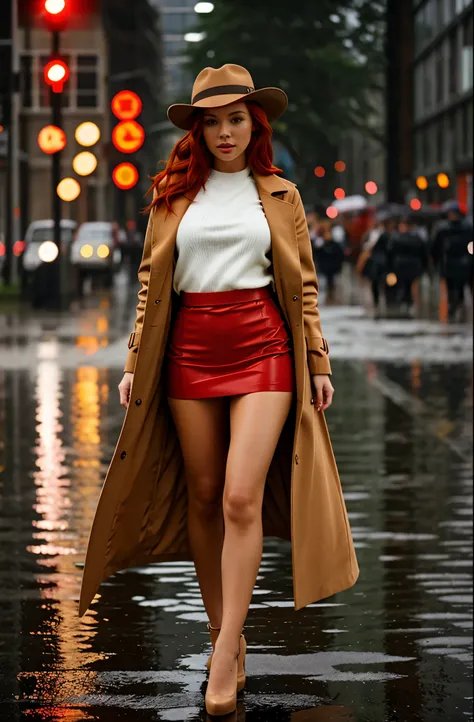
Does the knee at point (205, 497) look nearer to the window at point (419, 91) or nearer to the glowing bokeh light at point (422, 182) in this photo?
the glowing bokeh light at point (422, 182)

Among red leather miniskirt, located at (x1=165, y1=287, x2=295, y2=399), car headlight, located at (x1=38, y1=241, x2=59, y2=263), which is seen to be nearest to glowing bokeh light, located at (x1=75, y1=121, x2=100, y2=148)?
car headlight, located at (x1=38, y1=241, x2=59, y2=263)

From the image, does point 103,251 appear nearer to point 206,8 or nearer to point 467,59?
point 206,8

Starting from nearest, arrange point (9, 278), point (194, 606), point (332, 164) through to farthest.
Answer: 1. point (194, 606)
2. point (9, 278)
3. point (332, 164)

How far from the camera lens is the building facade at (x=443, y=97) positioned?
59562mm

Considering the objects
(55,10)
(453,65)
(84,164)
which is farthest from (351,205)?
(55,10)

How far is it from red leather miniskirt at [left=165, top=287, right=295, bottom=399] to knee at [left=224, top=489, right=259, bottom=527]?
0.95 ft

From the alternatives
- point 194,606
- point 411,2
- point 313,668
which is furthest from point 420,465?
point 411,2

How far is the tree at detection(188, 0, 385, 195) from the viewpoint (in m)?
61.1

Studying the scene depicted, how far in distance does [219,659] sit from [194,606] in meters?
1.75

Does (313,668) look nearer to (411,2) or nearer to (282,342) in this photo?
(282,342)

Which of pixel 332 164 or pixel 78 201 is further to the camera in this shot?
pixel 78 201

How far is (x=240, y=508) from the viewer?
532 centimetres

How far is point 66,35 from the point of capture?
83688 millimetres

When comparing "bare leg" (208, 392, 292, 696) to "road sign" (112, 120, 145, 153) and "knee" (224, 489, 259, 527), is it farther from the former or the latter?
"road sign" (112, 120, 145, 153)
